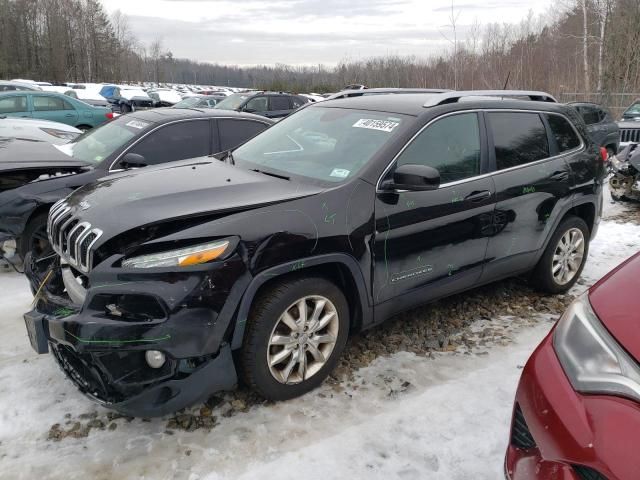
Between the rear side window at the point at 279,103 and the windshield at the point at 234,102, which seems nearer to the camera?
the windshield at the point at 234,102

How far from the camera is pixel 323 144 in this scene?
11.7 ft

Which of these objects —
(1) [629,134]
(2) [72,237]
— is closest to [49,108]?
(2) [72,237]

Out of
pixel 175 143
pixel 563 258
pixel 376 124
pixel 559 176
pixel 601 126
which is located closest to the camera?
pixel 376 124

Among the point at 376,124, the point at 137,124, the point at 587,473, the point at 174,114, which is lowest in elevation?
the point at 587,473

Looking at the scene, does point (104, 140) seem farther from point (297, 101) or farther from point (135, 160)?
point (297, 101)

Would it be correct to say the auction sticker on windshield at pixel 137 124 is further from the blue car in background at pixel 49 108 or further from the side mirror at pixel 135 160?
the blue car in background at pixel 49 108

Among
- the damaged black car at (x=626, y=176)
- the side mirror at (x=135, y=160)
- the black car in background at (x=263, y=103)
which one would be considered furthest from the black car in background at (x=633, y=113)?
the side mirror at (x=135, y=160)

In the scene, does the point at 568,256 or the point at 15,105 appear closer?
the point at 568,256

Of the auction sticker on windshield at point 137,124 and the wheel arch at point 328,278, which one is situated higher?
the auction sticker on windshield at point 137,124

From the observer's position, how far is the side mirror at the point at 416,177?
9.80 ft

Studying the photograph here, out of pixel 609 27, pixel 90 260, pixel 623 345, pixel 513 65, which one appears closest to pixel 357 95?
pixel 90 260

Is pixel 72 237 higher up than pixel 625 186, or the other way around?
pixel 72 237

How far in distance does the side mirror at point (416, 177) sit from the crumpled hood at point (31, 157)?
3466 millimetres

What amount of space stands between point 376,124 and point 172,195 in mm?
1486
